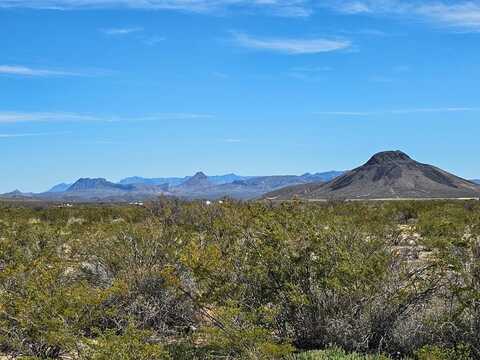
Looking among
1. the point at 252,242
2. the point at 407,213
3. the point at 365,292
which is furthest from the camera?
the point at 407,213

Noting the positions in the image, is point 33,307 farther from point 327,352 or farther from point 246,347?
point 327,352

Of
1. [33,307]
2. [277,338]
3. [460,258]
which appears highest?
[460,258]

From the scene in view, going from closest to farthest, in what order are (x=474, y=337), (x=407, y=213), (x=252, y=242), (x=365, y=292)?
1. (x=474, y=337)
2. (x=365, y=292)
3. (x=252, y=242)
4. (x=407, y=213)

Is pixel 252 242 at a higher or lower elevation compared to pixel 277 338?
higher

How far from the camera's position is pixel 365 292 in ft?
27.5

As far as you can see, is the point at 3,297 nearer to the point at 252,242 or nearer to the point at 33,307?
the point at 33,307

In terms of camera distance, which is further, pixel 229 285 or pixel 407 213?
pixel 407 213

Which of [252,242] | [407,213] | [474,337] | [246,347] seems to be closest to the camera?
[246,347]

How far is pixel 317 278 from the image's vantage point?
8.67 m

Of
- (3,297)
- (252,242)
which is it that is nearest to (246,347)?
(252,242)

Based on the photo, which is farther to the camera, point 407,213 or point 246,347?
point 407,213

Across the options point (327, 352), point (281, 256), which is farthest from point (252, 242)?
point (327, 352)

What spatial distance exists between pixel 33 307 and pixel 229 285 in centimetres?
262

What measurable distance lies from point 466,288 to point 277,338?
2.68m
